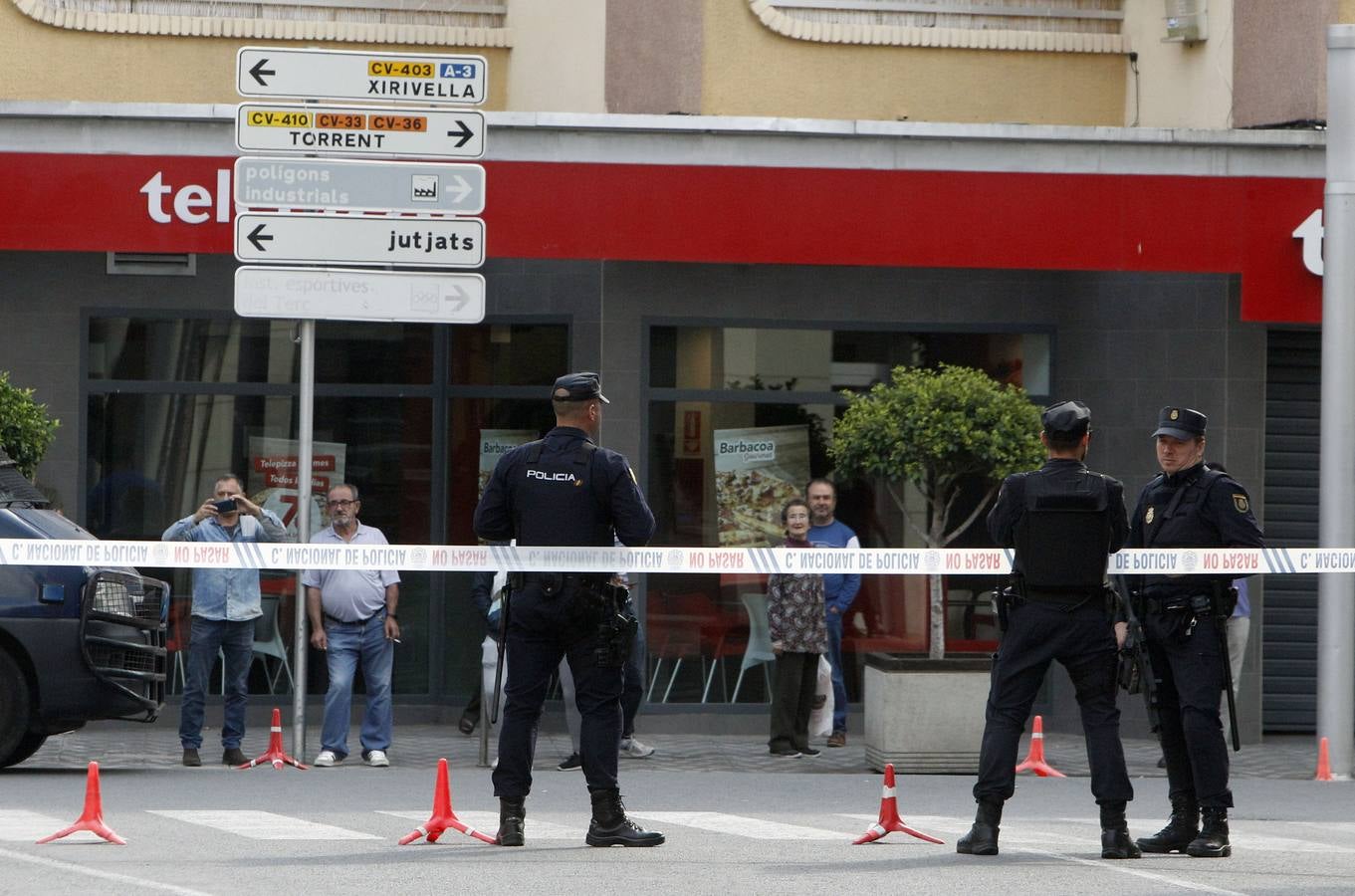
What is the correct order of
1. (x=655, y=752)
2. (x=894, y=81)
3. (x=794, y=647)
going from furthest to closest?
(x=894, y=81) → (x=655, y=752) → (x=794, y=647)

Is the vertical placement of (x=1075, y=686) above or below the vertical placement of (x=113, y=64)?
below

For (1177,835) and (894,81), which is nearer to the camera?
(1177,835)

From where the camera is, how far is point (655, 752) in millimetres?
13391

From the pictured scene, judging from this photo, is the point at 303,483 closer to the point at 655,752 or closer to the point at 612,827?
the point at 655,752

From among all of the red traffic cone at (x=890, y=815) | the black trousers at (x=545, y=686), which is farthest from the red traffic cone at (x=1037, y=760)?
the black trousers at (x=545, y=686)

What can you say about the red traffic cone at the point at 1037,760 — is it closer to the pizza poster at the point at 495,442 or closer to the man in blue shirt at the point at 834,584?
the man in blue shirt at the point at 834,584

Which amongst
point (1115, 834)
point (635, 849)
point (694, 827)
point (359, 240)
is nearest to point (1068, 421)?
point (1115, 834)

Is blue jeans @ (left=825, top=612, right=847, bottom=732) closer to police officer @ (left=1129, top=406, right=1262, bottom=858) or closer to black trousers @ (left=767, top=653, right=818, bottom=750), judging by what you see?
black trousers @ (left=767, top=653, right=818, bottom=750)

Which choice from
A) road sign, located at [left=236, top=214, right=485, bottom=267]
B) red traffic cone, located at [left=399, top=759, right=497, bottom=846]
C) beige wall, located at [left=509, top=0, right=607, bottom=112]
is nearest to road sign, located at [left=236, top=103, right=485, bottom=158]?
road sign, located at [left=236, top=214, right=485, bottom=267]

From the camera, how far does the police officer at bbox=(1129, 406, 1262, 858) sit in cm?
802

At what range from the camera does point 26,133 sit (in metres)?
13.6

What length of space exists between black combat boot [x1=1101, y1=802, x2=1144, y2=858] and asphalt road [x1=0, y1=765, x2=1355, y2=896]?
0.24 feet

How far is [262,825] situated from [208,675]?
3322 mm

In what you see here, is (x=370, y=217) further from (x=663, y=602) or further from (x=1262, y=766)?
(x=1262, y=766)
